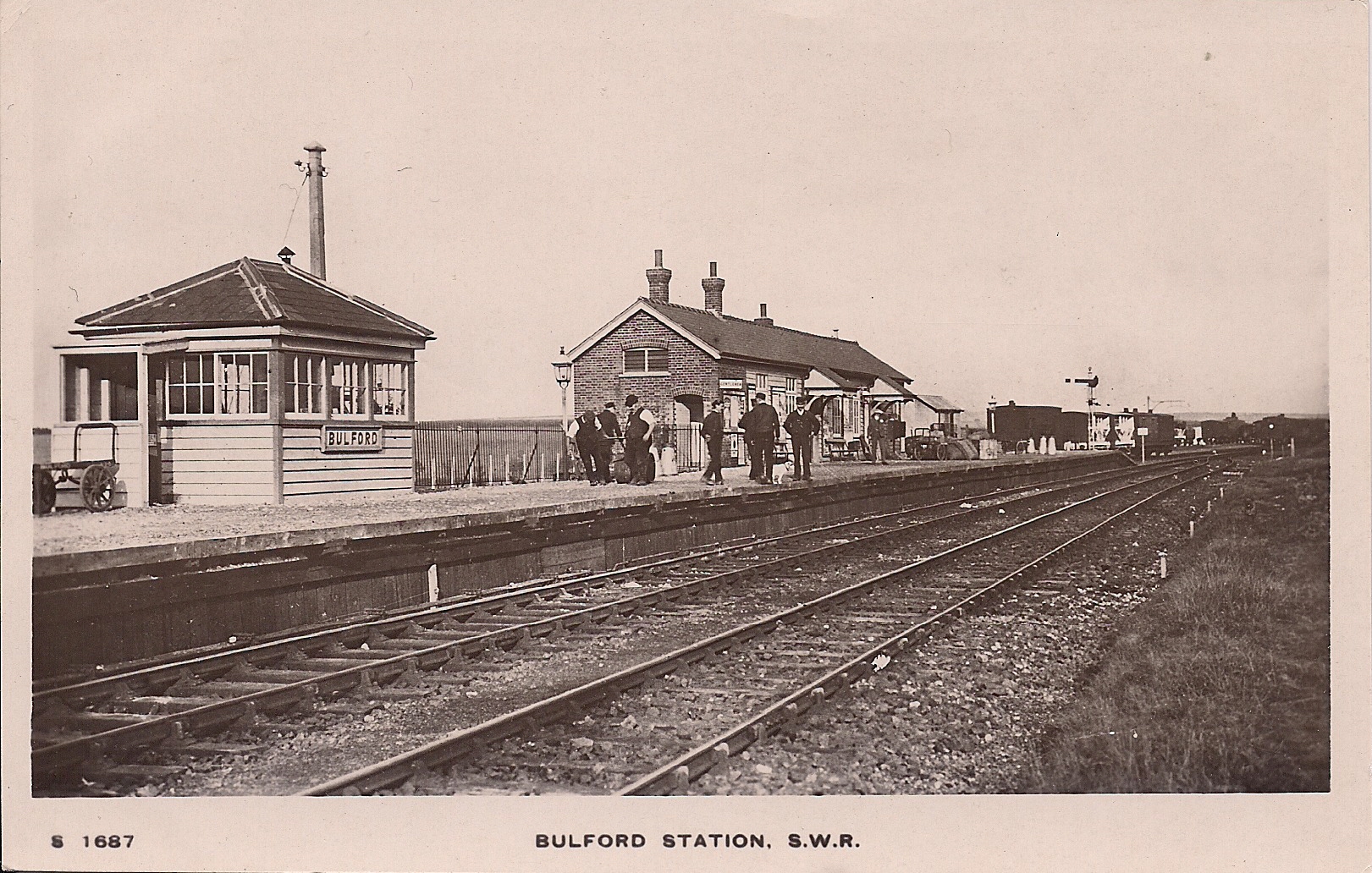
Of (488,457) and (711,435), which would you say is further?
(488,457)

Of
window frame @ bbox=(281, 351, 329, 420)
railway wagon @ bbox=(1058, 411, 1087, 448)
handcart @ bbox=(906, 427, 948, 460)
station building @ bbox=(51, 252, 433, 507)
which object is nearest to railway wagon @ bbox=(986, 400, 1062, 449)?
railway wagon @ bbox=(1058, 411, 1087, 448)

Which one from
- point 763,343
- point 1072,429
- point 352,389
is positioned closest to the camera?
point 763,343

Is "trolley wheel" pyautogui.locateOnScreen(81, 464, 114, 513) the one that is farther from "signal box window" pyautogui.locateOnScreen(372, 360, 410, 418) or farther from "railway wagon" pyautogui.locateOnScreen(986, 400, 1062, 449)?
"railway wagon" pyautogui.locateOnScreen(986, 400, 1062, 449)

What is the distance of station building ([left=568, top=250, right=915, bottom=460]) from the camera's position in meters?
8.73

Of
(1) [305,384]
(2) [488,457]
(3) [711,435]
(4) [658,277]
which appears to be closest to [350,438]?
(1) [305,384]

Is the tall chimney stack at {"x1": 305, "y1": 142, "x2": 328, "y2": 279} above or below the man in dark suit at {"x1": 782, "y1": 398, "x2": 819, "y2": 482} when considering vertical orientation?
above

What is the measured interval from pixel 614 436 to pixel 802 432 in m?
2.71

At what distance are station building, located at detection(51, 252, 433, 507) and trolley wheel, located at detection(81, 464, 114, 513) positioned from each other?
0.91 ft

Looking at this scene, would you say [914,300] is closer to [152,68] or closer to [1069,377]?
[1069,377]

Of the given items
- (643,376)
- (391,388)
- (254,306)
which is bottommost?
(391,388)

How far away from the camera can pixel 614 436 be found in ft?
47.8

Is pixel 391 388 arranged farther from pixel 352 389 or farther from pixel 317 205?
pixel 317 205

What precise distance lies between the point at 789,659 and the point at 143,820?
382cm

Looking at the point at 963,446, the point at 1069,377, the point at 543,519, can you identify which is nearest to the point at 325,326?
the point at 543,519
